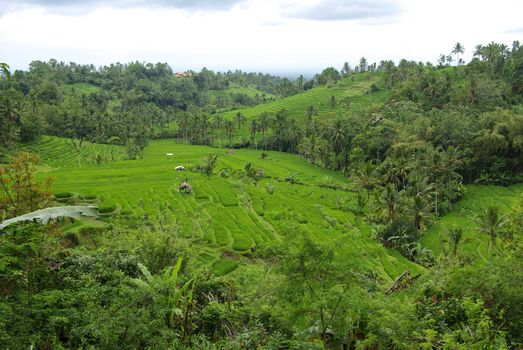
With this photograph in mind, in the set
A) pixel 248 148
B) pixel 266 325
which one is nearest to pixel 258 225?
pixel 266 325

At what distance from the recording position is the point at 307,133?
320 ft

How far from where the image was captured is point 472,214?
189 feet

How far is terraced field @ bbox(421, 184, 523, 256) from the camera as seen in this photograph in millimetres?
49656

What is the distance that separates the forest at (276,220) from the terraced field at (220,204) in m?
0.30

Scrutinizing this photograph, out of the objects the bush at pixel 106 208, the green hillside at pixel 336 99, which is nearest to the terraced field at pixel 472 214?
the bush at pixel 106 208

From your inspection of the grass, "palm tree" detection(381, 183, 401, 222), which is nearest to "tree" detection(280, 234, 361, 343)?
"palm tree" detection(381, 183, 401, 222)

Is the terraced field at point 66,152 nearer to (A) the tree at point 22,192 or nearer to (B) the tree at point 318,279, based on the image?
(A) the tree at point 22,192

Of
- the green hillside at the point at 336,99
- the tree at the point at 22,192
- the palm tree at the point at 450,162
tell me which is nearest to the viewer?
the tree at the point at 22,192

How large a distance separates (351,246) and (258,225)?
29265 millimetres

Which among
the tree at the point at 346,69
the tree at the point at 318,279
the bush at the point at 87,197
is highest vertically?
the tree at the point at 346,69

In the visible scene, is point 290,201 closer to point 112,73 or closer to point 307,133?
point 307,133

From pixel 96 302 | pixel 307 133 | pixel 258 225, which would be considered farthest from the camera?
pixel 307 133

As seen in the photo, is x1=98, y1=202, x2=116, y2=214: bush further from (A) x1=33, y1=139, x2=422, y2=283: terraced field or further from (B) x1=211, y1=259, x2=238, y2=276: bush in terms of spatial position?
(B) x1=211, y1=259, x2=238, y2=276: bush

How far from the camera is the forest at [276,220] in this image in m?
12.0
